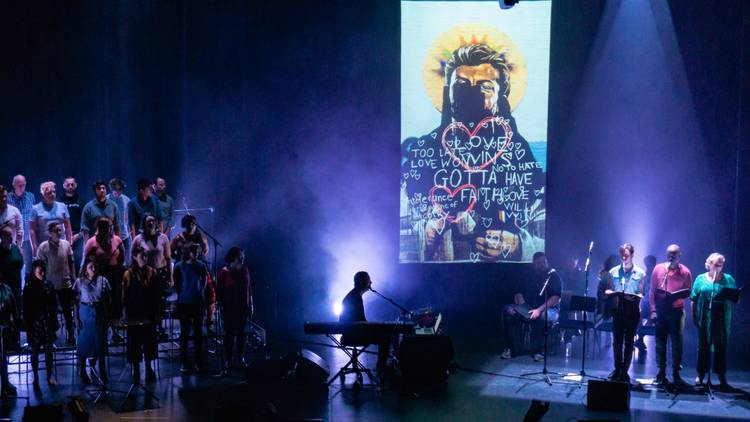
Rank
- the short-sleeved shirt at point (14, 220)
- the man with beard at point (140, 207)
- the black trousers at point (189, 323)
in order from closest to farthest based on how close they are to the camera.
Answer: the black trousers at point (189, 323) < the short-sleeved shirt at point (14, 220) < the man with beard at point (140, 207)

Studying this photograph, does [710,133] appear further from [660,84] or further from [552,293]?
[552,293]

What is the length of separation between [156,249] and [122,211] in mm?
1681

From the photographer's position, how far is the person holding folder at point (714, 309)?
8.17 metres

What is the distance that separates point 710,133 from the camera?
36.3 feet

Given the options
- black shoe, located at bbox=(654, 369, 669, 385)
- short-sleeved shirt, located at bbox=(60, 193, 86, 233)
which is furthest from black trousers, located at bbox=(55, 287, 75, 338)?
black shoe, located at bbox=(654, 369, 669, 385)

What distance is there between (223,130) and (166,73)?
1297 millimetres

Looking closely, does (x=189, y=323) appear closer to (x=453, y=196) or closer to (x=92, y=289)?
(x=92, y=289)

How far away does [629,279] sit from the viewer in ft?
30.7

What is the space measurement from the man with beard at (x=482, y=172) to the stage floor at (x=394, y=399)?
302cm

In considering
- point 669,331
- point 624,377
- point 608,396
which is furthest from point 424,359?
point 669,331

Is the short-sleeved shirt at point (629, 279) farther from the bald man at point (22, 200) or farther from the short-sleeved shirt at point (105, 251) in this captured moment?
the bald man at point (22, 200)

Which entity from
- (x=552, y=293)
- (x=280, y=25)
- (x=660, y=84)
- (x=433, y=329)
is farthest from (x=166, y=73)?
(x=660, y=84)

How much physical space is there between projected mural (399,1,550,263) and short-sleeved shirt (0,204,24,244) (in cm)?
588

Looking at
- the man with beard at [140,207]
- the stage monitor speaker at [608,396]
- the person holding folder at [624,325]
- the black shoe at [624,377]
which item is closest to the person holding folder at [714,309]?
the person holding folder at [624,325]
